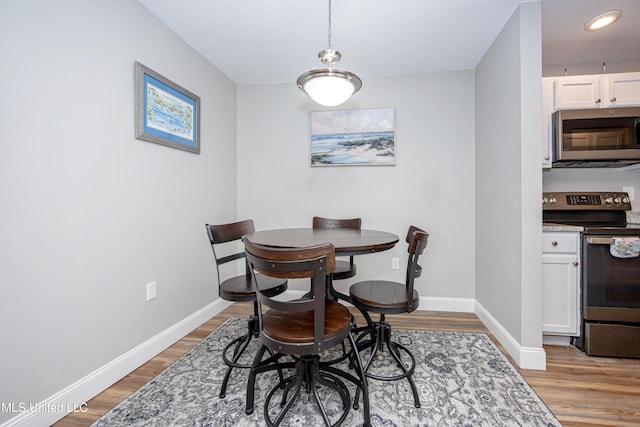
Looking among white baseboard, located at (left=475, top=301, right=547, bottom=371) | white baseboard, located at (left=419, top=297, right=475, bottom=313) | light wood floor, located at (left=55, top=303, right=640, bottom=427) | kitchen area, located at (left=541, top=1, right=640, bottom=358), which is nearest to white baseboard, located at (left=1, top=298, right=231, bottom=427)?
light wood floor, located at (left=55, top=303, right=640, bottom=427)

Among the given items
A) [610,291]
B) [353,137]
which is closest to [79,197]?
[353,137]

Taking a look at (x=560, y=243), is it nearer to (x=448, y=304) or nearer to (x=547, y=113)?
(x=547, y=113)

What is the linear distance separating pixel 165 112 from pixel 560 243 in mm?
3102

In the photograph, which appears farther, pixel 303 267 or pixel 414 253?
pixel 414 253

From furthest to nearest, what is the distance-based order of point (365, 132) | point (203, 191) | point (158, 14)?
point (365, 132) < point (203, 191) < point (158, 14)

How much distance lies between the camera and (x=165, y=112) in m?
2.13

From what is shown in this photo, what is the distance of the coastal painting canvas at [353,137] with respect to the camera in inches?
116

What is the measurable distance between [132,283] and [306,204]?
1.75 metres

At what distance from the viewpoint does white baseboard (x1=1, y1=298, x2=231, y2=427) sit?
133cm

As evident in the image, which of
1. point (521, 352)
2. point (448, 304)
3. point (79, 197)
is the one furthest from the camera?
point (448, 304)

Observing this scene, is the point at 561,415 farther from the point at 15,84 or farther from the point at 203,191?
the point at 15,84

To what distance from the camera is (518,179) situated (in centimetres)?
195

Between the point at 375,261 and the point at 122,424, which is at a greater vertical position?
the point at 375,261

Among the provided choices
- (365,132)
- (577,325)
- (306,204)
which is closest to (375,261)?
(306,204)
